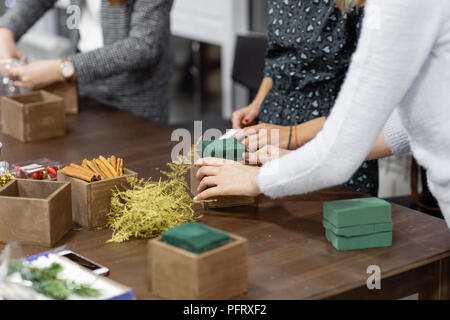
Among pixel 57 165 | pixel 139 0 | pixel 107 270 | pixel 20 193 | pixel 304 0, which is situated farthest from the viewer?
pixel 139 0

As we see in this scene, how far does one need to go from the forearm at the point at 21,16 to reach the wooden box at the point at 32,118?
71cm

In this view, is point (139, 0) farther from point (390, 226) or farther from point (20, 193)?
point (390, 226)

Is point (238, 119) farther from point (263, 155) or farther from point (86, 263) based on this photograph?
point (86, 263)

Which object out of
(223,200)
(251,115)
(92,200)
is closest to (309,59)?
(251,115)

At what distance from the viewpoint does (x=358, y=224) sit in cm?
127

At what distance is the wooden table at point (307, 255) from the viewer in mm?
1150

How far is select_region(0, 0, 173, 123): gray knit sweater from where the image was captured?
2275mm

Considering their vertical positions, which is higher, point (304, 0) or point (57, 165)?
point (304, 0)

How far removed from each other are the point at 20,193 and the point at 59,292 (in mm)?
420

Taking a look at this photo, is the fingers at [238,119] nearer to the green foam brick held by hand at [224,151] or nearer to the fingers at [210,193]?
the green foam brick held by hand at [224,151]

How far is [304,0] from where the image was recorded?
188 centimetres

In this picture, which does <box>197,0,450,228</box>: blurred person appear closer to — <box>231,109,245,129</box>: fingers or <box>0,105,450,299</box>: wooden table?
<box>0,105,450,299</box>: wooden table

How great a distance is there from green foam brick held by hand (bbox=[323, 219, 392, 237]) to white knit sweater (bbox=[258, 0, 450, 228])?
12cm
